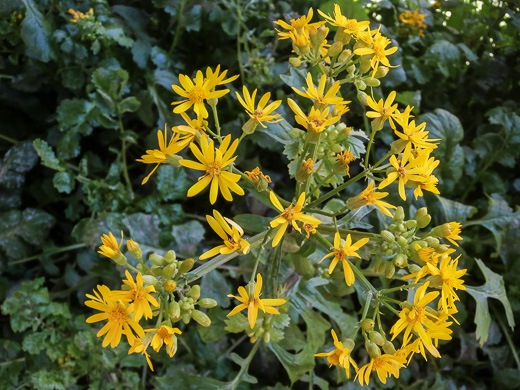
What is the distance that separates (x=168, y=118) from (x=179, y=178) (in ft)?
0.67

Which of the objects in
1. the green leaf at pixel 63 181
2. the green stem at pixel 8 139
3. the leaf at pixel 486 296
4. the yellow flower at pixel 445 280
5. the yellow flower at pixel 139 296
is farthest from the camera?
the green stem at pixel 8 139

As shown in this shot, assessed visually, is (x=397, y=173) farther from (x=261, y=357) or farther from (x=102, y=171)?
(x=102, y=171)

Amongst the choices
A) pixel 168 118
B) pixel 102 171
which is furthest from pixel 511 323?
pixel 102 171

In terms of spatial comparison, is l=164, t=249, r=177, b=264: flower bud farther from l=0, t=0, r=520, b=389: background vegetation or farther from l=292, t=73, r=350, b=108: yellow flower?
l=0, t=0, r=520, b=389: background vegetation

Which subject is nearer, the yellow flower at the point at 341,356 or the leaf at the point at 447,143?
the yellow flower at the point at 341,356

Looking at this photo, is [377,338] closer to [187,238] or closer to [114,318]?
[114,318]

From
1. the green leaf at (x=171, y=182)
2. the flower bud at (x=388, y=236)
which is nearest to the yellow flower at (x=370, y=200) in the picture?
the flower bud at (x=388, y=236)

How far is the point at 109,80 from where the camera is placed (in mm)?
1456

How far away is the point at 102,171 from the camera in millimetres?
1648

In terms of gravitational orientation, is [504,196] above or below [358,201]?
below

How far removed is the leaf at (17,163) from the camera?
1508 mm

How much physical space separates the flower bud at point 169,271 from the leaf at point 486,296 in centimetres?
89

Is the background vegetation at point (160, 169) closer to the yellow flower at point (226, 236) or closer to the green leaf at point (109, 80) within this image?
the green leaf at point (109, 80)

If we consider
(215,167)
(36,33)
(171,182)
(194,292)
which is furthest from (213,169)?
(36,33)
